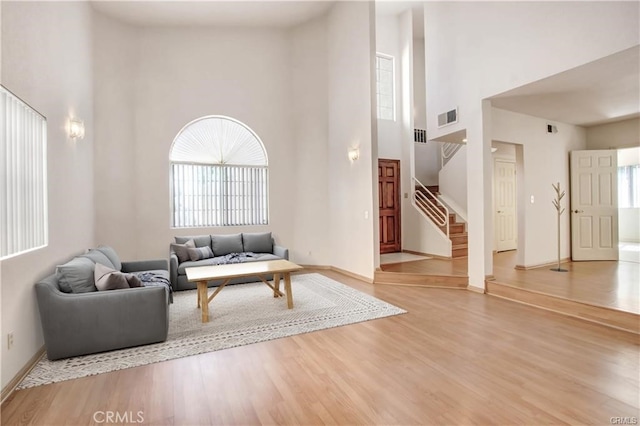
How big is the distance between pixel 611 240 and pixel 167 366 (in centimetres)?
757

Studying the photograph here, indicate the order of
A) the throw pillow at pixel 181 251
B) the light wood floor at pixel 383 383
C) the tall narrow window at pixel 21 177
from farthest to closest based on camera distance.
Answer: the throw pillow at pixel 181 251
the tall narrow window at pixel 21 177
the light wood floor at pixel 383 383

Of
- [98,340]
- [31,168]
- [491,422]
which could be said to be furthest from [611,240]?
[31,168]

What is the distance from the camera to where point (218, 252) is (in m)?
5.91

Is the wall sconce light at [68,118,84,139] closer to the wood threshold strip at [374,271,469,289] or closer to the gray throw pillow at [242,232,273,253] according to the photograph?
the gray throw pillow at [242,232,273,253]

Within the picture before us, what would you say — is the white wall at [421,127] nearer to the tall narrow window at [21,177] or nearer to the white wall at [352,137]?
the white wall at [352,137]

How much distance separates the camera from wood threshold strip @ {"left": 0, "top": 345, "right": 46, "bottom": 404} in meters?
2.25

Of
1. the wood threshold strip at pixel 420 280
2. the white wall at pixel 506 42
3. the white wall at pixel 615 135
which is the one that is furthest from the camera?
the white wall at pixel 615 135

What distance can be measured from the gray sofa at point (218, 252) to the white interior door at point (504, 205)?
5061 mm

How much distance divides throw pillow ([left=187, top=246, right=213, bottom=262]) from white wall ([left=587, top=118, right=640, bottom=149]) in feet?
25.1

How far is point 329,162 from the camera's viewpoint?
21.9 ft

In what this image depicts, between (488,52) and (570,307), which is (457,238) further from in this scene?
(488,52)

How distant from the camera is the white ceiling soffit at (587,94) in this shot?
139 inches

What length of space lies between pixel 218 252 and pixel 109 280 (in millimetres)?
2771

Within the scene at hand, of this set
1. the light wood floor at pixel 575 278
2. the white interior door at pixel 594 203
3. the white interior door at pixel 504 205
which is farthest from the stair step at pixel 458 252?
the white interior door at pixel 594 203
